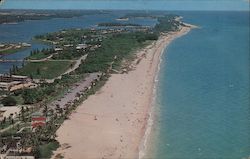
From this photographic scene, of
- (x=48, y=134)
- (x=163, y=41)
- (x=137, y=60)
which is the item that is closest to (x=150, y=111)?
(x=48, y=134)

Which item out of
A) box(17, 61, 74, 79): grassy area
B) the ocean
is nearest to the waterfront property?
box(17, 61, 74, 79): grassy area

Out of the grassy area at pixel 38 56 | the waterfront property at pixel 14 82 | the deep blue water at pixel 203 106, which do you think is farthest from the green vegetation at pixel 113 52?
the waterfront property at pixel 14 82

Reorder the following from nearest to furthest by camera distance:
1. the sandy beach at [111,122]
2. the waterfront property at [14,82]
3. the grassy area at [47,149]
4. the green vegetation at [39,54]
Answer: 1. the grassy area at [47,149]
2. the sandy beach at [111,122]
3. the waterfront property at [14,82]
4. the green vegetation at [39,54]

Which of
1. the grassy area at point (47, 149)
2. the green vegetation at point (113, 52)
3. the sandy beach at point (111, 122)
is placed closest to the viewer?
the grassy area at point (47, 149)

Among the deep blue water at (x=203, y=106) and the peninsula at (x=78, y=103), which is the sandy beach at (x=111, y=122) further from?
the deep blue water at (x=203, y=106)

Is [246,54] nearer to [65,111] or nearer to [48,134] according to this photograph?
[65,111]

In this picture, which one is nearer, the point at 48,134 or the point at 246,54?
the point at 48,134

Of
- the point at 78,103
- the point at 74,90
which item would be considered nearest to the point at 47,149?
the point at 78,103
